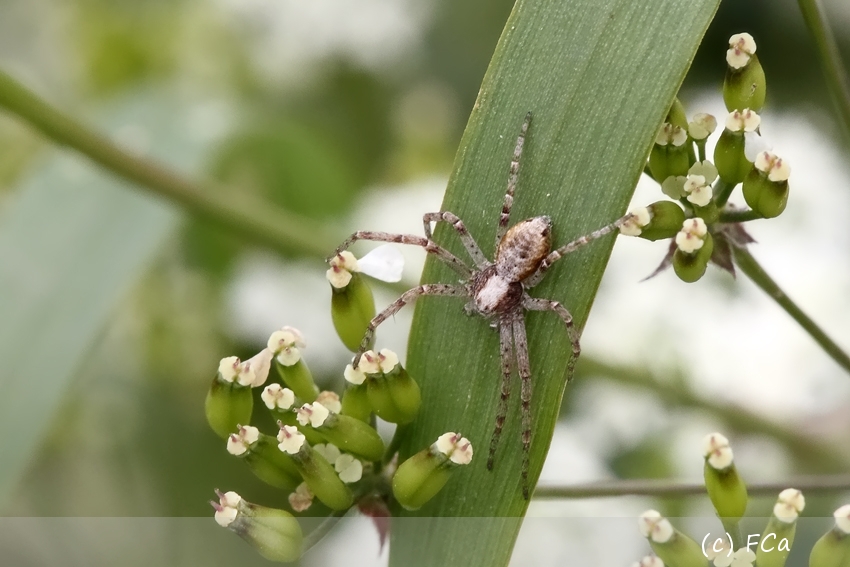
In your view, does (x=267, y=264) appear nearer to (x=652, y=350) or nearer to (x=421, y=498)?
(x=652, y=350)

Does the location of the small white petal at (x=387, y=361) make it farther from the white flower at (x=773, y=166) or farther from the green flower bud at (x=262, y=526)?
the white flower at (x=773, y=166)

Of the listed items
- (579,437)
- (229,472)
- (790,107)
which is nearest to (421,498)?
(579,437)

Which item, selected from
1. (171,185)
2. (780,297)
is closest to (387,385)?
(780,297)

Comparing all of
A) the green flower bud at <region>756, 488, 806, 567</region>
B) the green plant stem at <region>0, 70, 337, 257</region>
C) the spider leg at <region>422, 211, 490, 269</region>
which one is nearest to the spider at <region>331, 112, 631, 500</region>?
the spider leg at <region>422, 211, 490, 269</region>

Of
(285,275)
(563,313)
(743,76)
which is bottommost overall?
(563,313)

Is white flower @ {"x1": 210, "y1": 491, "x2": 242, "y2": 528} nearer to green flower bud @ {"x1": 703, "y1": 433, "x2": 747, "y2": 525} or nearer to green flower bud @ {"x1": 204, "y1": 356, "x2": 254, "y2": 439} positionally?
green flower bud @ {"x1": 204, "y1": 356, "x2": 254, "y2": 439}

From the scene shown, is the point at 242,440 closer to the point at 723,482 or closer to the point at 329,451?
the point at 329,451

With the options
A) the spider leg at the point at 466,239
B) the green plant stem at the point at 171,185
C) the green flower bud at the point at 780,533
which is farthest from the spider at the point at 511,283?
the green plant stem at the point at 171,185
